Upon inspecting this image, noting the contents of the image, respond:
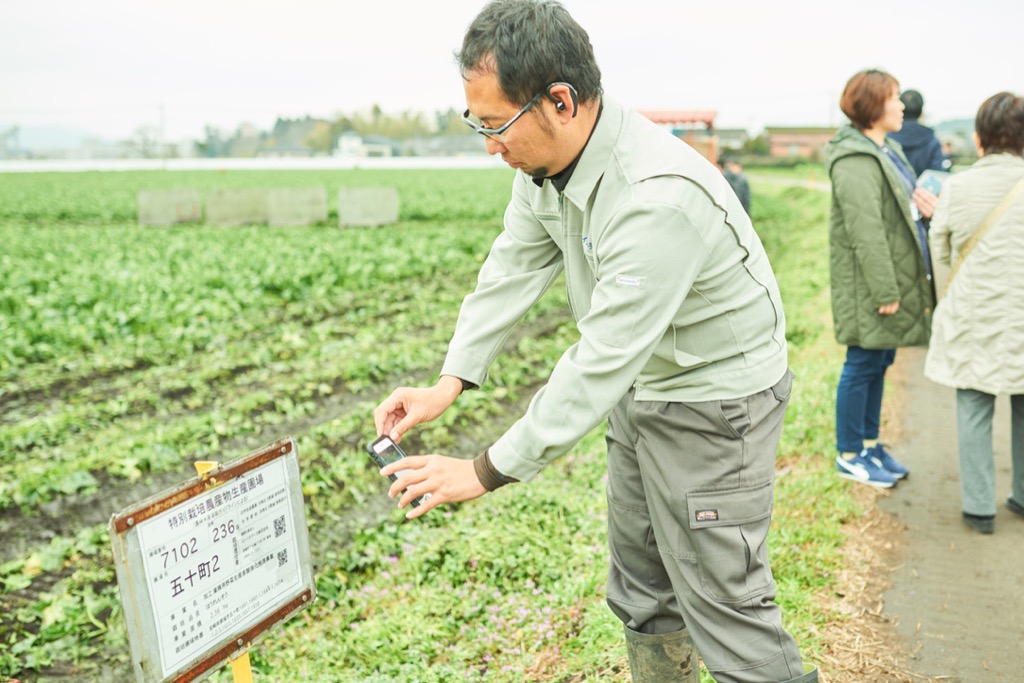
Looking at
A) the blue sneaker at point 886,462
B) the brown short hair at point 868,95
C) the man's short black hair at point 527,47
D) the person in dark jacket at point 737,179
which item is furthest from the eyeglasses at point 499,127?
the person in dark jacket at point 737,179

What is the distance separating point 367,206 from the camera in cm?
2002

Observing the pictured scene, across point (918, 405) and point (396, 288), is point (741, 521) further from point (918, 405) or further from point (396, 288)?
point (396, 288)

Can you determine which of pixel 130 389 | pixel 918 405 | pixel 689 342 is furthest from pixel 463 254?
pixel 689 342

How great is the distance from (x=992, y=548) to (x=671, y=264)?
2.88m

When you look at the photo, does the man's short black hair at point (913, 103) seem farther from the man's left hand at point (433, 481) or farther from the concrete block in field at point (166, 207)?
the concrete block in field at point (166, 207)

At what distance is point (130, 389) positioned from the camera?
6996 mm

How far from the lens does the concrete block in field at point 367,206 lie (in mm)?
19797

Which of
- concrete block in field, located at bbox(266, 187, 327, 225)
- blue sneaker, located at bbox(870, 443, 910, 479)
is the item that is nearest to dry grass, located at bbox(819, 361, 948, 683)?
blue sneaker, located at bbox(870, 443, 910, 479)

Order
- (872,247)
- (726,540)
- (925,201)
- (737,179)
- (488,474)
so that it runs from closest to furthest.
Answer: (488,474), (726,540), (872,247), (925,201), (737,179)

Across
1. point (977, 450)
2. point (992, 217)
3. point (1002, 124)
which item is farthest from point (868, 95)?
point (977, 450)

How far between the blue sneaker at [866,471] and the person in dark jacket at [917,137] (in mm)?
3032

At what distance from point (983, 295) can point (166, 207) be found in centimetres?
2005

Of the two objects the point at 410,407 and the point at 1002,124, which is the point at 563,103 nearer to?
the point at 410,407

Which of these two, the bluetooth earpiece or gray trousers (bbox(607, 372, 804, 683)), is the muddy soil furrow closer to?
gray trousers (bbox(607, 372, 804, 683))
